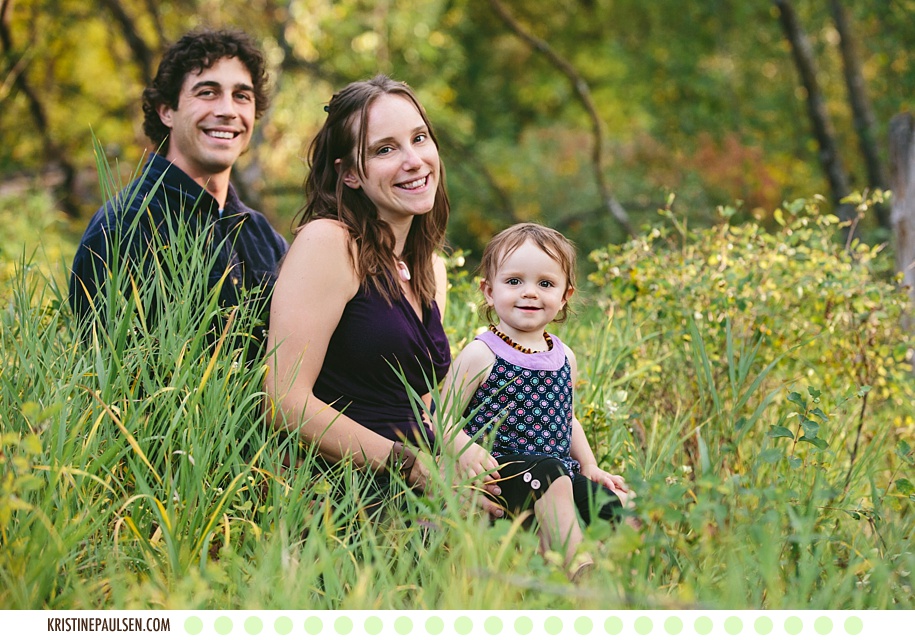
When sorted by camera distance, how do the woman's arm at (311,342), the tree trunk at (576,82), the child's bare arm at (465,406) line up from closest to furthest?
A: 1. the child's bare arm at (465,406)
2. the woman's arm at (311,342)
3. the tree trunk at (576,82)

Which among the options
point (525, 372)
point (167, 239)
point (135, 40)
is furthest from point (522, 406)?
point (135, 40)

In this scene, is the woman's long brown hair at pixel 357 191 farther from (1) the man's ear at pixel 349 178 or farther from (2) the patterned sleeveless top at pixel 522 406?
(2) the patterned sleeveless top at pixel 522 406

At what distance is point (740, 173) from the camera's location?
14250mm

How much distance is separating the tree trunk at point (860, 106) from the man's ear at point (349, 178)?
6.98 m

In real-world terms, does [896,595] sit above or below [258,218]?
below

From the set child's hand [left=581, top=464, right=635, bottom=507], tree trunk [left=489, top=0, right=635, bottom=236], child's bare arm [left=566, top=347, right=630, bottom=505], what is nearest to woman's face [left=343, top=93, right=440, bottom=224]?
child's bare arm [left=566, top=347, right=630, bottom=505]

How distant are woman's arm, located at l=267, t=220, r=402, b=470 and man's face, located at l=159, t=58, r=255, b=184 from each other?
3.04 ft

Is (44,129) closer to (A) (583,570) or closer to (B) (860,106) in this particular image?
(B) (860,106)

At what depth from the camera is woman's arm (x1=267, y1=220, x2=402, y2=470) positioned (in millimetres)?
2652

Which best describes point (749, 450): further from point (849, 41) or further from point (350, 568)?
point (849, 41)

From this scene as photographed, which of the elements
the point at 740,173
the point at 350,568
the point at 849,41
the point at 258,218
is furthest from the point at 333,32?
the point at 350,568

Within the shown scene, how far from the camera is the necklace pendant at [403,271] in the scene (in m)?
3.00
